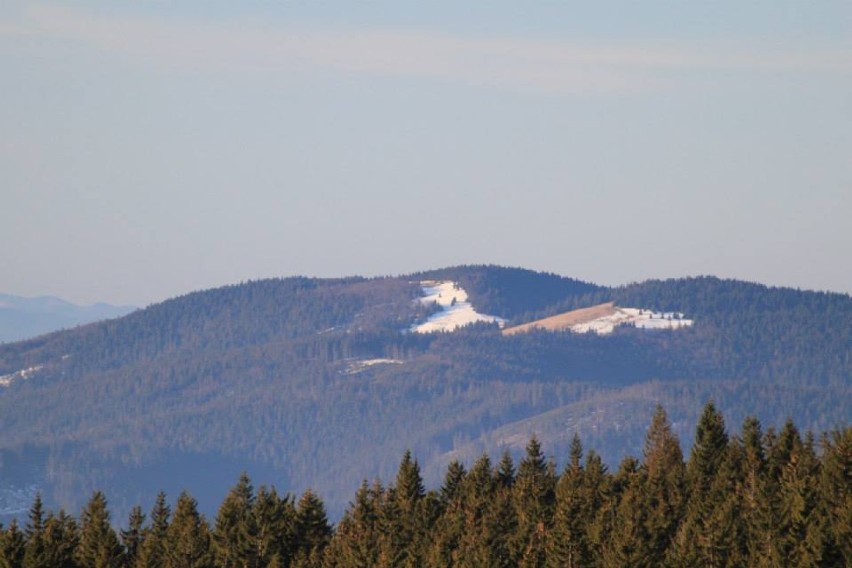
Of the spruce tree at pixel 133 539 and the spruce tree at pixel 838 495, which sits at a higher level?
the spruce tree at pixel 838 495

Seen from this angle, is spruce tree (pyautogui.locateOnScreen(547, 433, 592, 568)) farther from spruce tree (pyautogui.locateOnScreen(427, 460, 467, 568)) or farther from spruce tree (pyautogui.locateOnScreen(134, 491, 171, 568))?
spruce tree (pyautogui.locateOnScreen(134, 491, 171, 568))

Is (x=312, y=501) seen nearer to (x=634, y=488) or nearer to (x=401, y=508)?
(x=401, y=508)

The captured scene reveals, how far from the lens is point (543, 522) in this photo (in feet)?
381

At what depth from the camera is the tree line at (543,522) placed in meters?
102

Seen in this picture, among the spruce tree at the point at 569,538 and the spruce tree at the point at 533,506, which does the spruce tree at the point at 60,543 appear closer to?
the spruce tree at the point at 533,506

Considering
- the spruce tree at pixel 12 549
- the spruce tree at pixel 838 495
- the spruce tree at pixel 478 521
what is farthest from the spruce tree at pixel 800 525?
the spruce tree at pixel 12 549

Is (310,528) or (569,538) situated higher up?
(569,538)

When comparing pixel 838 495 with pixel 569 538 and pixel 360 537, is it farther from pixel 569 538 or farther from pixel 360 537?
pixel 360 537

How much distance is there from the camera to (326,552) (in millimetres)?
118312

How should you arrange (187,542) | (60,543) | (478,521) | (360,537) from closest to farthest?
(360,537) → (187,542) → (60,543) → (478,521)

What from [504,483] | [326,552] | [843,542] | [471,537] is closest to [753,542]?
[843,542]

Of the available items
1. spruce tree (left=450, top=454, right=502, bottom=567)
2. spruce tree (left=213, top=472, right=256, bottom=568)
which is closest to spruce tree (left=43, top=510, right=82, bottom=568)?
spruce tree (left=213, top=472, right=256, bottom=568)

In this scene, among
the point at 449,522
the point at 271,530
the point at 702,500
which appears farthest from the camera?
the point at 271,530

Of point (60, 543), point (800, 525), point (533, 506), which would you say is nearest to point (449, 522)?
point (533, 506)
